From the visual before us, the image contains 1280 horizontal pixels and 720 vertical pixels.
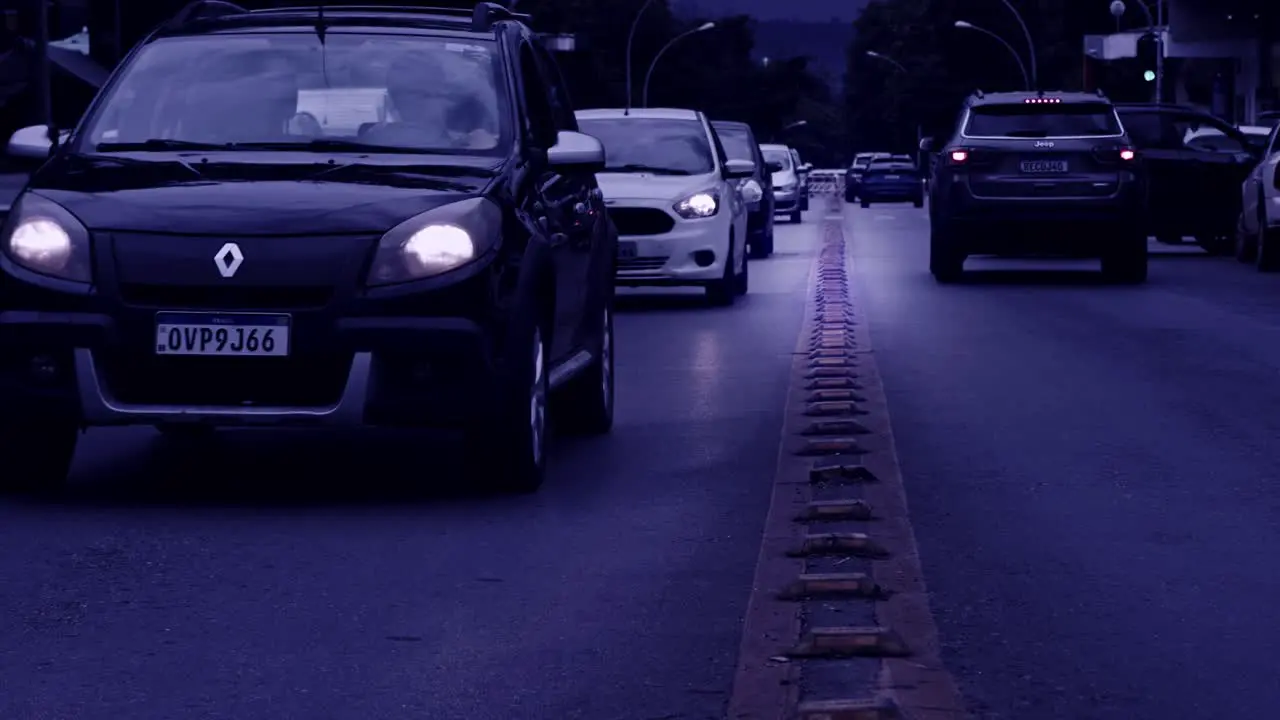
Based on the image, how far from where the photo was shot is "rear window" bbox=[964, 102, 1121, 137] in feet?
75.8

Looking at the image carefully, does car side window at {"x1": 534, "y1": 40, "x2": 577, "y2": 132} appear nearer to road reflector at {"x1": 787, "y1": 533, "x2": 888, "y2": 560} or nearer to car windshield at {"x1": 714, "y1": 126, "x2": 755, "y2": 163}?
road reflector at {"x1": 787, "y1": 533, "x2": 888, "y2": 560}

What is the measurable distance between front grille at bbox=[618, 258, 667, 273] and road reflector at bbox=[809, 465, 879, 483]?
11.2 metres

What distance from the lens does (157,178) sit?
27.6ft

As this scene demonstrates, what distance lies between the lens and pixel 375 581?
21.9 feet

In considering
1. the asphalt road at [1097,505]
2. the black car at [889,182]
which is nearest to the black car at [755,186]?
the asphalt road at [1097,505]

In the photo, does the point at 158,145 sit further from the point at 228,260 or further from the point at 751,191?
the point at 751,191

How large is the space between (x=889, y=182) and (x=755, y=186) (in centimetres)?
4614

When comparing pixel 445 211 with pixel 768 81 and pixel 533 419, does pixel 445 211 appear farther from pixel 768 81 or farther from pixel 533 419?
pixel 768 81

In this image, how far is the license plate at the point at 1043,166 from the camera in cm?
2280

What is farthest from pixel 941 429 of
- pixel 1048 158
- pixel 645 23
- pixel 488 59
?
pixel 645 23

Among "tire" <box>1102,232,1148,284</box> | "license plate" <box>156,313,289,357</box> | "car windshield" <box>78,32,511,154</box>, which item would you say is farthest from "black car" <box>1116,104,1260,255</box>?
"license plate" <box>156,313,289,357</box>

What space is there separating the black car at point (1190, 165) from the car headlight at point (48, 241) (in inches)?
862

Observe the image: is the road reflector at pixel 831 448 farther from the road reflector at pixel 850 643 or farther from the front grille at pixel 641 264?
the front grille at pixel 641 264

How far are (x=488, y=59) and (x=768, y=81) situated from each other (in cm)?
14958
